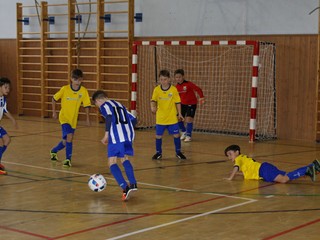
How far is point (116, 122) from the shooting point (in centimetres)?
764

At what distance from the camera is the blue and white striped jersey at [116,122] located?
7625mm

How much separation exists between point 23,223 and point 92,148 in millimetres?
6074

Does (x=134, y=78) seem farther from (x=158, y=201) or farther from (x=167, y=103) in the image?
(x=158, y=201)

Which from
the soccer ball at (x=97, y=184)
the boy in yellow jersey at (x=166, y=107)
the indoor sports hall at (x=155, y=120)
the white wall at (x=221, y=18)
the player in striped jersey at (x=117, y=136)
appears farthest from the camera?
the white wall at (x=221, y=18)

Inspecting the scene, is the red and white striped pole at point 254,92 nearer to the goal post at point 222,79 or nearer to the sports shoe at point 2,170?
the goal post at point 222,79

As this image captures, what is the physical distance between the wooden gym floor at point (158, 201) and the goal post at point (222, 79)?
2.93 meters

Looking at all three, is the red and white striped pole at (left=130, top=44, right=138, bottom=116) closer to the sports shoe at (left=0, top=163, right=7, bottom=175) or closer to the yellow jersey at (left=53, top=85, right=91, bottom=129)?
A: the yellow jersey at (left=53, top=85, right=91, bottom=129)

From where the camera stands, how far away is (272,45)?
48.6 ft

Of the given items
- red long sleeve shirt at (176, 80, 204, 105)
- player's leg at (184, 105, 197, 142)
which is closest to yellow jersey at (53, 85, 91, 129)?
red long sleeve shirt at (176, 80, 204, 105)

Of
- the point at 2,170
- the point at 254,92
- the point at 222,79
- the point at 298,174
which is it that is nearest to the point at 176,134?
the point at 298,174

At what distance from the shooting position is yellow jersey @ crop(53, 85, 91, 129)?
10.4 meters

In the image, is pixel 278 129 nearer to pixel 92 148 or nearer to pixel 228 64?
pixel 228 64

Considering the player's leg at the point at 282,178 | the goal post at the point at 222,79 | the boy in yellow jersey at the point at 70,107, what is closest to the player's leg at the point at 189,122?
the goal post at the point at 222,79

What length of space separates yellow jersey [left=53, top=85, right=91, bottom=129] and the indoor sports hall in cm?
18
